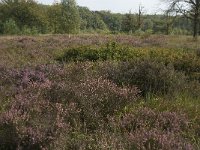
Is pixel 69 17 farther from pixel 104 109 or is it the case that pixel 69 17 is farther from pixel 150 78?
pixel 104 109

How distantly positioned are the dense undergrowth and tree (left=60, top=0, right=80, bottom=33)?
55392mm

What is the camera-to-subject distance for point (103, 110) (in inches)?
242

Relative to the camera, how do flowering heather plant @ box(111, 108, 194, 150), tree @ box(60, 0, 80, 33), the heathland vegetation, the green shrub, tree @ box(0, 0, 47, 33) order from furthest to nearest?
tree @ box(0, 0, 47, 33)
tree @ box(60, 0, 80, 33)
the green shrub
the heathland vegetation
flowering heather plant @ box(111, 108, 194, 150)

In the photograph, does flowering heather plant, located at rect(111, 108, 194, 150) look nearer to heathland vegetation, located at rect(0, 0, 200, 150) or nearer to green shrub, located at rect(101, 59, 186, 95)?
heathland vegetation, located at rect(0, 0, 200, 150)

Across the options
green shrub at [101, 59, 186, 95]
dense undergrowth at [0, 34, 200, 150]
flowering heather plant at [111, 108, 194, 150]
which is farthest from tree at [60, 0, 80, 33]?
flowering heather plant at [111, 108, 194, 150]

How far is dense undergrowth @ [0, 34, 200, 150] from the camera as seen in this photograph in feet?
15.3

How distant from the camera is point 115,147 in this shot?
14.4 ft

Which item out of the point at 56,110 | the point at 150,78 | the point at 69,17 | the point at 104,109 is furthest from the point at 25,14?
the point at 56,110

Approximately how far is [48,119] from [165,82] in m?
3.43

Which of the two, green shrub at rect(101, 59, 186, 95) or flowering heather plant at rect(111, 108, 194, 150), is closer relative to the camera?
flowering heather plant at rect(111, 108, 194, 150)

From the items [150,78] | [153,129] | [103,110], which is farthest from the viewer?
[150,78]

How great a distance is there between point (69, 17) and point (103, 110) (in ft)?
199

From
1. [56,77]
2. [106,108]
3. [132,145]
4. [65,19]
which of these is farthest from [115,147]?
[65,19]

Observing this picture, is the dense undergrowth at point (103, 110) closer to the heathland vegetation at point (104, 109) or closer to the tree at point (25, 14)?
the heathland vegetation at point (104, 109)
